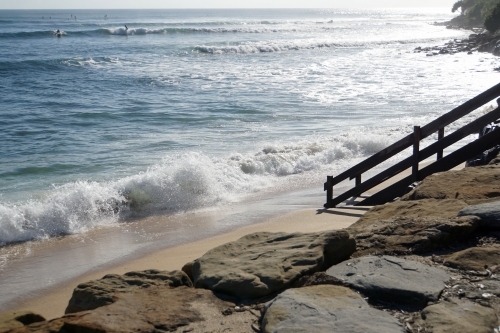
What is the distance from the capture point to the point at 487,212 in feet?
17.5

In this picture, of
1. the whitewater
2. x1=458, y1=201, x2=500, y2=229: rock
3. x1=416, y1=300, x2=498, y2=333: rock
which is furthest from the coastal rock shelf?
x1=416, y1=300, x2=498, y2=333: rock

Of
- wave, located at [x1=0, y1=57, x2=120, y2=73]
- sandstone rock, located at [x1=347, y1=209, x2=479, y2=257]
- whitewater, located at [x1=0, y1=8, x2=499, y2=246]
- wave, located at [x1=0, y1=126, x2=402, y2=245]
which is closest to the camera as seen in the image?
sandstone rock, located at [x1=347, y1=209, x2=479, y2=257]

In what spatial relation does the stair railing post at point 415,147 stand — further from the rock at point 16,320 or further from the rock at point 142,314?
the rock at point 16,320

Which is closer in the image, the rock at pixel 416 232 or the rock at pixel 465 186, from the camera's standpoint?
the rock at pixel 416 232

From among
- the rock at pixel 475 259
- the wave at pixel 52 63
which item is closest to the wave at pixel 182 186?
the rock at pixel 475 259

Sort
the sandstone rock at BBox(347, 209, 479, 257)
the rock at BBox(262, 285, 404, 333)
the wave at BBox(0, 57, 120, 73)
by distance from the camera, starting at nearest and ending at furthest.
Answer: the rock at BBox(262, 285, 404, 333), the sandstone rock at BBox(347, 209, 479, 257), the wave at BBox(0, 57, 120, 73)

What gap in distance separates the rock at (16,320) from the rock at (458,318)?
2.72 metres

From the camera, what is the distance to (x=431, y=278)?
4.39 m

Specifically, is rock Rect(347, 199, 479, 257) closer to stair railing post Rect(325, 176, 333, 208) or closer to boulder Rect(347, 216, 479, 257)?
boulder Rect(347, 216, 479, 257)

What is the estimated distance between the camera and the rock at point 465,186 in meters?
6.43

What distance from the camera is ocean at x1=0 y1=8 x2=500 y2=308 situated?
11039 mm

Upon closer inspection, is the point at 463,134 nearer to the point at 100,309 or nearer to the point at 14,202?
the point at 100,309

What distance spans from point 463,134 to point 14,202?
7817 millimetres

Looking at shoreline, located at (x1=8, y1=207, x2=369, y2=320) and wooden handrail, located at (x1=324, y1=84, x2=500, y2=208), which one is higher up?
wooden handrail, located at (x1=324, y1=84, x2=500, y2=208)
